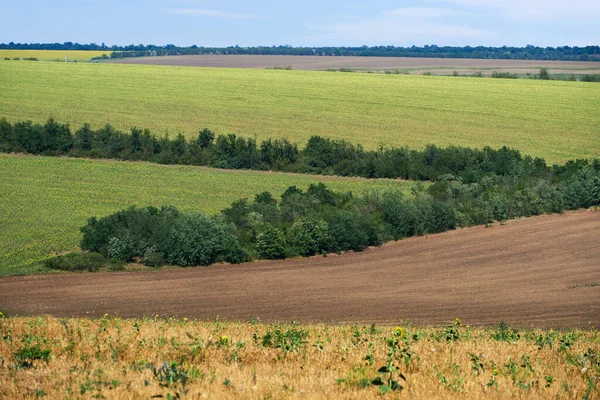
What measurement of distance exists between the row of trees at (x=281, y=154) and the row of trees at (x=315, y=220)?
473cm

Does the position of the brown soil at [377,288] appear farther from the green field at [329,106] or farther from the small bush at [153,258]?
the green field at [329,106]

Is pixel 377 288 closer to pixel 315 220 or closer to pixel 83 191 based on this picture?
pixel 315 220

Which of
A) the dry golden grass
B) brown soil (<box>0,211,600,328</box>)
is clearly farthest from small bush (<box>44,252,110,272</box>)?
the dry golden grass

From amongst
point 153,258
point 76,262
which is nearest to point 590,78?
point 153,258

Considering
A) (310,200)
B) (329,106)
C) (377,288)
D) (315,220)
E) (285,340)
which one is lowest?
(377,288)

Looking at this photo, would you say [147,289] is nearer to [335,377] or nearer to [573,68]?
[335,377]

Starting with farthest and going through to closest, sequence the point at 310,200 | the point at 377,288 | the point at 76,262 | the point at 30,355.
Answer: the point at 310,200
the point at 76,262
the point at 377,288
the point at 30,355

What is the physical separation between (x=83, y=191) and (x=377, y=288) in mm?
21681

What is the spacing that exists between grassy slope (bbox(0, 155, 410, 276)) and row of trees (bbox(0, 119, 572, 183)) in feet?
5.68

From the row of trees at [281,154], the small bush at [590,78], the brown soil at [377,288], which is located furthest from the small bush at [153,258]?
the small bush at [590,78]

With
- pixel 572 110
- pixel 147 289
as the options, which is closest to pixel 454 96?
pixel 572 110

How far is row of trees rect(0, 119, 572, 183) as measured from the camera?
47.3m

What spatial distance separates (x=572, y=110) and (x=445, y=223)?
156ft

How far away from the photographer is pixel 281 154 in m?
52.2
